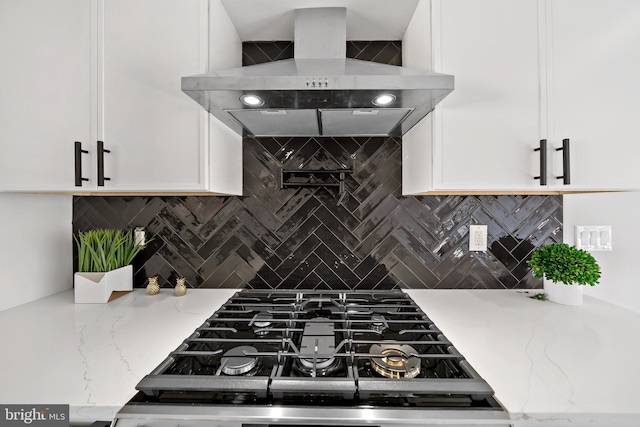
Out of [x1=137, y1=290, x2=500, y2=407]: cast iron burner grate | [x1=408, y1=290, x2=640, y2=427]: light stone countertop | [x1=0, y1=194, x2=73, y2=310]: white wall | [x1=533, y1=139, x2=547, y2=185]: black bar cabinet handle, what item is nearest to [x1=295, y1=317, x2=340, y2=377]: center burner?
[x1=137, y1=290, x2=500, y2=407]: cast iron burner grate

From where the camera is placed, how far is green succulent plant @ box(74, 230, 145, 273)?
1.42m

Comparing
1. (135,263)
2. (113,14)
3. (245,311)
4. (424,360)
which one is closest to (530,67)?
(424,360)

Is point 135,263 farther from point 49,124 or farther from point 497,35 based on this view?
point 497,35

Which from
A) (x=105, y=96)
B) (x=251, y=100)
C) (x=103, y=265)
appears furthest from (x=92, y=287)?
(x=251, y=100)

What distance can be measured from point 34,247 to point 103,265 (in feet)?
1.11

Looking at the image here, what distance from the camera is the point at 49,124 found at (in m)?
1.21

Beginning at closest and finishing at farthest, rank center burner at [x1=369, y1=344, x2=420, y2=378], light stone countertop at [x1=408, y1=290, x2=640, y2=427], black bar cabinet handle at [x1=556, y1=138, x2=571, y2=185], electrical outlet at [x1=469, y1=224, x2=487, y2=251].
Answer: light stone countertop at [x1=408, y1=290, x2=640, y2=427]
center burner at [x1=369, y1=344, x2=420, y2=378]
black bar cabinet handle at [x1=556, y1=138, x2=571, y2=185]
electrical outlet at [x1=469, y1=224, x2=487, y2=251]

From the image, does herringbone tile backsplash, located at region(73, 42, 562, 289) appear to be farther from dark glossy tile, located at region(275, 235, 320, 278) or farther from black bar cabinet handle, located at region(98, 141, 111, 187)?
black bar cabinet handle, located at region(98, 141, 111, 187)

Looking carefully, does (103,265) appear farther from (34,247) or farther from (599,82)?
(599,82)

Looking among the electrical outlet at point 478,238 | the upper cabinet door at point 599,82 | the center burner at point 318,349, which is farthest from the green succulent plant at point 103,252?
the upper cabinet door at point 599,82

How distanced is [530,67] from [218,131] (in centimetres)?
127

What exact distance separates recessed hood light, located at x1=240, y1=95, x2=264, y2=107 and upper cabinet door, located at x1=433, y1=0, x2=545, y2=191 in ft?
2.21

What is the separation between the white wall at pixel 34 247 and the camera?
1.33 m

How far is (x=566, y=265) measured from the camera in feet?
4.34
